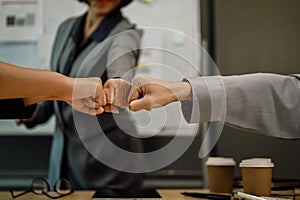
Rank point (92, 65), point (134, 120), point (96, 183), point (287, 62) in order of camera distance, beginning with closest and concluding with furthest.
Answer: point (134, 120)
point (92, 65)
point (96, 183)
point (287, 62)

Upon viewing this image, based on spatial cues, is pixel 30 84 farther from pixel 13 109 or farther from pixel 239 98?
pixel 239 98

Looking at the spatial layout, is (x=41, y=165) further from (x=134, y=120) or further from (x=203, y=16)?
(x=203, y=16)

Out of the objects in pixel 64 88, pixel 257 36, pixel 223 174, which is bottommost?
pixel 223 174

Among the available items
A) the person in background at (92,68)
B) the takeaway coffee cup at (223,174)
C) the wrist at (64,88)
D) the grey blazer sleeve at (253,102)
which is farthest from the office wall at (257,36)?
the wrist at (64,88)

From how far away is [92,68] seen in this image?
157 cm

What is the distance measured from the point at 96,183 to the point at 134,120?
474 mm

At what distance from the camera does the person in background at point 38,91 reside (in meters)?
0.87

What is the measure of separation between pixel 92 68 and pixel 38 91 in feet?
2.16

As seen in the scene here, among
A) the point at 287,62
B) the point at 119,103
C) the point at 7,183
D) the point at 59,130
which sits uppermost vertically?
the point at 119,103

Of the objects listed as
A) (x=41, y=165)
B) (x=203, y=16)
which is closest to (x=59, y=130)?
(x=41, y=165)

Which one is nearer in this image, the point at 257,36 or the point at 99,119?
the point at 99,119

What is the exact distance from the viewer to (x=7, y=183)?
75.8 inches

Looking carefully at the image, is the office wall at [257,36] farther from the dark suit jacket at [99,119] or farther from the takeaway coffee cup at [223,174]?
the takeaway coffee cup at [223,174]

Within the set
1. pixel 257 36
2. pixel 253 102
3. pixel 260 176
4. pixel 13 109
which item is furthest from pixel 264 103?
pixel 257 36
